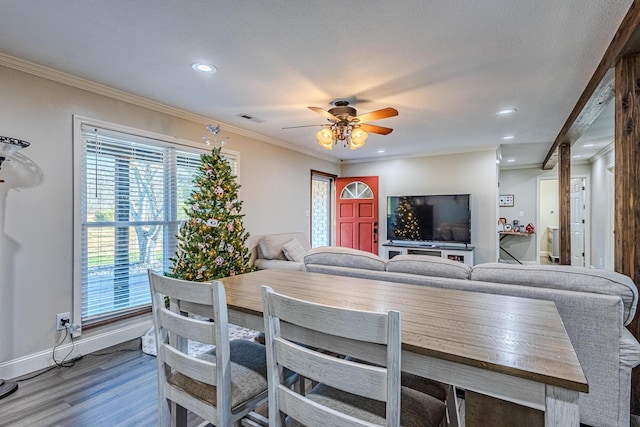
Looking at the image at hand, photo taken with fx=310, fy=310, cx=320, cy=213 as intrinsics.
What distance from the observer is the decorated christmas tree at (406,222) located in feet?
19.5

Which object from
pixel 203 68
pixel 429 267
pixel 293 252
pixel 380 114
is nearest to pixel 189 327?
pixel 429 267

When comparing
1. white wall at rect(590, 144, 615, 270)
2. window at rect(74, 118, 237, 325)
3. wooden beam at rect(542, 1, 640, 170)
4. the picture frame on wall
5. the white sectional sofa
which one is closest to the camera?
the white sectional sofa

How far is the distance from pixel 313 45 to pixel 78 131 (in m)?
2.24

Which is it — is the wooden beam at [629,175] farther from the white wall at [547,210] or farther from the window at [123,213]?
the white wall at [547,210]

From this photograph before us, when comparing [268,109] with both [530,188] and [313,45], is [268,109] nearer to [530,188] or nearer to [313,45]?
[313,45]

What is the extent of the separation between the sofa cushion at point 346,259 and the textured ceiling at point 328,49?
4.89 feet

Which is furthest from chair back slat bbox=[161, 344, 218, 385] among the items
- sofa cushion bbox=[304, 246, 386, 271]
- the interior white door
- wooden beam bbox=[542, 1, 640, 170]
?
the interior white door

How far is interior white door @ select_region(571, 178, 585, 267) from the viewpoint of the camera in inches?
278

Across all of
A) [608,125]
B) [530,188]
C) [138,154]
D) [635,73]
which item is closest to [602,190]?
[530,188]

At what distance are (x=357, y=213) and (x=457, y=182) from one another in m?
2.00

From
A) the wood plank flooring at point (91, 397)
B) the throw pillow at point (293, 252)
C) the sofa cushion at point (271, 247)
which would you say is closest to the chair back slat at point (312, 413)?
the wood plank flooring at point (91, 397)

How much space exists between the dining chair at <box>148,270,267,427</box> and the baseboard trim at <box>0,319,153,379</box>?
187cm

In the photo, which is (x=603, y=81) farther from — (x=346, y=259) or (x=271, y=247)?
(x=271, y=247)

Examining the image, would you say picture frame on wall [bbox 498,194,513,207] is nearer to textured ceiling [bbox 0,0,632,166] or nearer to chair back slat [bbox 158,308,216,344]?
textured ceiling [bbox 0,0,632,166]
